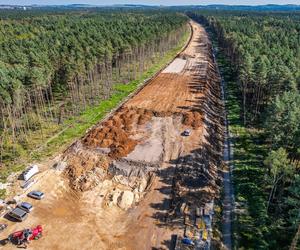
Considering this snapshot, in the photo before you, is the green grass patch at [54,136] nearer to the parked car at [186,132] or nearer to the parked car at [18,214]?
the parked car at [18,214]

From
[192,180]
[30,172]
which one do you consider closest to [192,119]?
[192,180]

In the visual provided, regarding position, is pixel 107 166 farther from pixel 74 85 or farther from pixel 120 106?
pixel 74 85

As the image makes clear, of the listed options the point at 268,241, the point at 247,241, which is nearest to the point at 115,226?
the point at 247,241

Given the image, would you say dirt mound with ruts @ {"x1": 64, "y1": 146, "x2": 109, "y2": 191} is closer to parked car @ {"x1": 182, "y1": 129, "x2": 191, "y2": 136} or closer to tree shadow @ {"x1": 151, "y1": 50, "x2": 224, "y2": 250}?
tree shadow @ {"x1": 151, "y1": 50, "x2": 224, "y2": 250}

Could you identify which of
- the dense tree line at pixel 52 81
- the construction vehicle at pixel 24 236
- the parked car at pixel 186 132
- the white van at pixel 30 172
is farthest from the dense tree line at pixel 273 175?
the dense tree line at pixel 52 81

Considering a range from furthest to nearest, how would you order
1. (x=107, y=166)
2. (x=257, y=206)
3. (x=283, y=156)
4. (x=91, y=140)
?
(x=91, y=140) → (x=107, y=166) → (x=257, y=206) → (x=283, y=156)

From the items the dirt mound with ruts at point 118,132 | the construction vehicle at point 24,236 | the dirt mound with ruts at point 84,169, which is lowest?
the construction vehicle at point 24,236

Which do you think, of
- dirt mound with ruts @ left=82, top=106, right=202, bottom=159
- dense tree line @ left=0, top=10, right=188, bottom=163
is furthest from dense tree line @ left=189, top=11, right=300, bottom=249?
dense tree line @ left=0, top=10, right=188, bottom=163

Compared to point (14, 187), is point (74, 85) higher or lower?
higher
